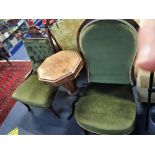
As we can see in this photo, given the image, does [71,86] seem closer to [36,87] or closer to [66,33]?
[36,87]

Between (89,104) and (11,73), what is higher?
(89,104)

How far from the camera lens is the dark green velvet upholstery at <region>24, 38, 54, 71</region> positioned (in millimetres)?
1917

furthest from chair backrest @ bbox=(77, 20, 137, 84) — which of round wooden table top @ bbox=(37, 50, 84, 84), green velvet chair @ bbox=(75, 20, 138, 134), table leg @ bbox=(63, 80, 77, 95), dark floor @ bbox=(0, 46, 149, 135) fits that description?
dark floor @ bbox=(0, 46, 149, 135)

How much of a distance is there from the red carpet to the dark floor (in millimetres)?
100

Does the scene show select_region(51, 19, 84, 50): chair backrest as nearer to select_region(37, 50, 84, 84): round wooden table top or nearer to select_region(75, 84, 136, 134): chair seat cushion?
select_region(37, 50, 84, 84): round wooden table top

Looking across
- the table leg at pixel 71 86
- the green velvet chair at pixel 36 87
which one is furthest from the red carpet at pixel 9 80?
the table leg at pixel 71 86

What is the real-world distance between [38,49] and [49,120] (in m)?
0.71

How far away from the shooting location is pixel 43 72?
5.41 feet

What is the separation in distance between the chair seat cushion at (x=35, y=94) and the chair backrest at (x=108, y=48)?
1.33ft

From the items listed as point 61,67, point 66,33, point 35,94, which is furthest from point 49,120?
point 66,33

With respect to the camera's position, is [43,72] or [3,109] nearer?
[43,72]
